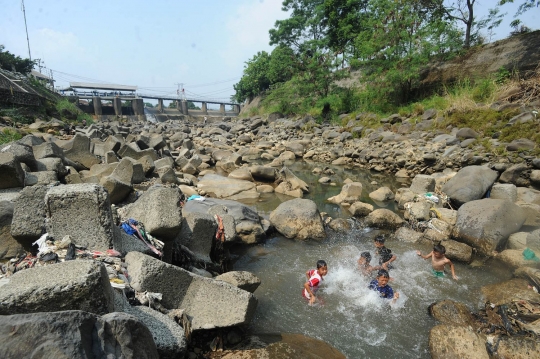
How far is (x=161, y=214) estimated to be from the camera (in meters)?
4.78

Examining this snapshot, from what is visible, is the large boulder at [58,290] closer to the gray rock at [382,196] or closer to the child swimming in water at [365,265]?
the child swimming in water at [365,265]

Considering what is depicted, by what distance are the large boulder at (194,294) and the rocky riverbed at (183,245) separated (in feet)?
0.04

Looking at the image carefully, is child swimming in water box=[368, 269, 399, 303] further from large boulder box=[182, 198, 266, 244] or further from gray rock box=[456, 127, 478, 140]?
gray rock box=[456, 127, 478, 140]

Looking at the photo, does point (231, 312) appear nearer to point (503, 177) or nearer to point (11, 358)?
point (11, 358)

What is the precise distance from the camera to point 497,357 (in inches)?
149

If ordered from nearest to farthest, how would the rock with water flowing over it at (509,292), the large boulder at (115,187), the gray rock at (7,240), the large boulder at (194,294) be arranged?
the large boulder at (194,294) < the gray rock at (7,240) < the rock with water flowing over it at (509,292) < the large boulder at (115,187)

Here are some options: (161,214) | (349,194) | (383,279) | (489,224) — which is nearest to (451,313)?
(383,279)

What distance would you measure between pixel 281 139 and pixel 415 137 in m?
9.87

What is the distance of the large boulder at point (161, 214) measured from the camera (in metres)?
4.75

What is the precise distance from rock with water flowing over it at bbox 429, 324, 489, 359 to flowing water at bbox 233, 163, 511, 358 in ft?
0.75

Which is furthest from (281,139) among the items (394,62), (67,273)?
(67,273)

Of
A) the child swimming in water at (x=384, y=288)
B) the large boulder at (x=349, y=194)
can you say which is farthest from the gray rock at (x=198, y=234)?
the large boulder at (x=349, y=194)

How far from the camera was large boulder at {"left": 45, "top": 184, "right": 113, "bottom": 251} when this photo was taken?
3996 millimetres

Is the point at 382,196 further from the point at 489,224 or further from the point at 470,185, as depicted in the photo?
the point at 489,224
